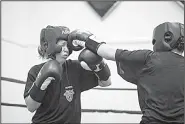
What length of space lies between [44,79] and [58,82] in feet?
0.68

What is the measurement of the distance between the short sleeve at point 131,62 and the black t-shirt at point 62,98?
0.53 m

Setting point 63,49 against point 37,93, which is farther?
point 63,49

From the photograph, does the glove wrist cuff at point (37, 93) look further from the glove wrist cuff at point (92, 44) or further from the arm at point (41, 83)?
the glove wrist cuff at point (92, 44)

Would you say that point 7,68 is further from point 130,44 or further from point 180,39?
point 180,39

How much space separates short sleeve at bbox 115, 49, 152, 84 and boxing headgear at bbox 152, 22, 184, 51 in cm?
9

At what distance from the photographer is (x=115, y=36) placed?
9.73 feet

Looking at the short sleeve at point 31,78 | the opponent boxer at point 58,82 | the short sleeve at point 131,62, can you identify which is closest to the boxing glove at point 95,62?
the opponent boxer at point 58,82

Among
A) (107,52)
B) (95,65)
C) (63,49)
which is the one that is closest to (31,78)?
(63,49)

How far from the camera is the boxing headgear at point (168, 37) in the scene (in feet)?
4.85

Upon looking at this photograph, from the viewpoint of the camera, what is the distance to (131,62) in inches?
57.4

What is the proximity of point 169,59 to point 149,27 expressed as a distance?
150 centimetres

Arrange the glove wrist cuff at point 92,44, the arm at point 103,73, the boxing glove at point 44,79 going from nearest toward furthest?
the glove wrist cuff at point 92,44, the boxing glove at point 44,79, the arm at point 103,73

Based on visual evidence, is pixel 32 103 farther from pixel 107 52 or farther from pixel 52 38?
pixel 107 52

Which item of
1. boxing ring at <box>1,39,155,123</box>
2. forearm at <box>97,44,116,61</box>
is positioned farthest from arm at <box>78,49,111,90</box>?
boxing ring at <box>1,39,155,123</box>
